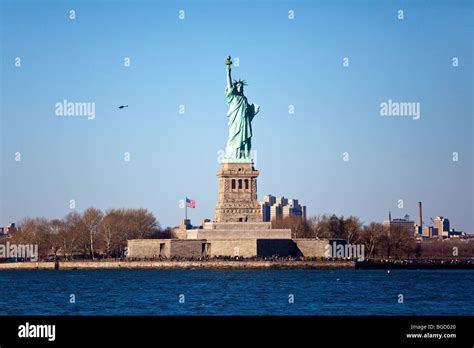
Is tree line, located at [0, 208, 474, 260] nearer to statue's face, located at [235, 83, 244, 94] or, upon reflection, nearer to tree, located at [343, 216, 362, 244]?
tree, located at [343, 216, 362, 244]

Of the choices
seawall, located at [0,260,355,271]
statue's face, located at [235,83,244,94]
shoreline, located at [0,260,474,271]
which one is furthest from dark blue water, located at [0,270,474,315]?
statue's face, located at [235,83,244,94]

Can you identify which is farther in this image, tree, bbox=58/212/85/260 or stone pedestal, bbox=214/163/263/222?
tree, bbox=58/212/85/260

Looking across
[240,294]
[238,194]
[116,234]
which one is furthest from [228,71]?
[240,294]

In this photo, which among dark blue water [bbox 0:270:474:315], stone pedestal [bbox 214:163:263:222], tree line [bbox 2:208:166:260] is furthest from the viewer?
tree line [bbox 2:208:166:260]

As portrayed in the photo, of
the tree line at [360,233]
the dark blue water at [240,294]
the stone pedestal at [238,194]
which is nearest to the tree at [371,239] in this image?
the tree line at [360,233]

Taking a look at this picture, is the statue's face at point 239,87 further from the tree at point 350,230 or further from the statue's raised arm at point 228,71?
the tree at point 350,230

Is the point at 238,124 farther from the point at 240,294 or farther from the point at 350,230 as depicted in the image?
the point at 240,294
